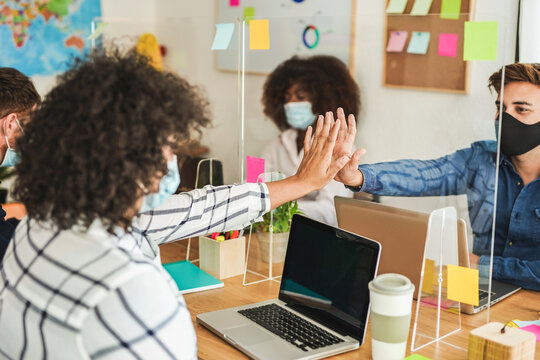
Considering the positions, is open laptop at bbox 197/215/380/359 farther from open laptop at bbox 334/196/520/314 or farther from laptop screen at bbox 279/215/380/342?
open laptop at bbox 334/196/520/314

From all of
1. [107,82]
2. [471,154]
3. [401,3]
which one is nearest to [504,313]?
[471,154]

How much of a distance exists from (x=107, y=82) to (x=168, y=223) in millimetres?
583

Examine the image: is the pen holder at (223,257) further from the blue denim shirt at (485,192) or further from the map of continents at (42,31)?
the map of continents at (42,31)

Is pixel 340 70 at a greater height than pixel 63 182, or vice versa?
pixel 340 70

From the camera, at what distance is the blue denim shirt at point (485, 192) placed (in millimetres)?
1507

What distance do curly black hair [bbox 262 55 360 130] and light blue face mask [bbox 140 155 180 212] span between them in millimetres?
1013

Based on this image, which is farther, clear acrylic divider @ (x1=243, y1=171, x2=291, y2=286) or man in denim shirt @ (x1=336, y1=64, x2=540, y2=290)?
clear acrylic divider @ (x1=243, y1=171, x2=291, y2=286)

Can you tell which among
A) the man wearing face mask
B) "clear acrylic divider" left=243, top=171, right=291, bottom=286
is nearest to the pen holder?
"clear acrylic divider" left=243, top=171, right=291, bottom=286

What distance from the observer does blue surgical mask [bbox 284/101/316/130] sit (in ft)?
7.01

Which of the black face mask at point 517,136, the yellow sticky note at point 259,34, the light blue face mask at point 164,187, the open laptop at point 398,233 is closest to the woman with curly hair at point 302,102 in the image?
the yellow sticky note at point 259,34

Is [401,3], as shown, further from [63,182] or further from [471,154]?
[63,182]

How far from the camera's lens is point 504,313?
5.10 feet

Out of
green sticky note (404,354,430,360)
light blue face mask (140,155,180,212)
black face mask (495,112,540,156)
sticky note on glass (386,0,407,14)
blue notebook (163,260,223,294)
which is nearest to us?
light blue face mask (140,155,180,212)

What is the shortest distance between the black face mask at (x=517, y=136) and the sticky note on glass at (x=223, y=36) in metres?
0.91
